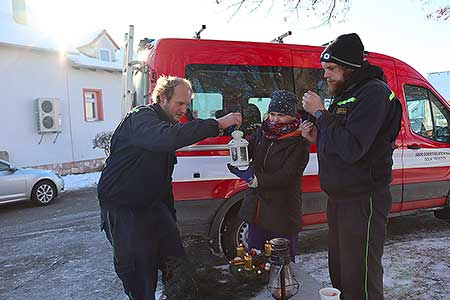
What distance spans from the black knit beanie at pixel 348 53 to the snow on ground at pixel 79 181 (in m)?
10.6

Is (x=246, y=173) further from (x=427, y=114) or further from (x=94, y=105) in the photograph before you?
(x=94, y=105)

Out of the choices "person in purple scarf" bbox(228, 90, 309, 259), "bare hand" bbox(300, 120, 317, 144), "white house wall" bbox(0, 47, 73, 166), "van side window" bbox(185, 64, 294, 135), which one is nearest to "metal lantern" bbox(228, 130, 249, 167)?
"person in purple scarf" bbox(228, 90, 309, 259)

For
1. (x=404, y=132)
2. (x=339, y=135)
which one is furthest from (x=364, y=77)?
(x=404, y=132)

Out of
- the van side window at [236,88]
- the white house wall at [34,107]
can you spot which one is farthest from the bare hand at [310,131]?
the white house wall at [34,107]

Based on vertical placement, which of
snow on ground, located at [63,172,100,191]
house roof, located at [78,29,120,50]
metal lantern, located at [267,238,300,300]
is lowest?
snow on ground, located at [63,172,100,191]

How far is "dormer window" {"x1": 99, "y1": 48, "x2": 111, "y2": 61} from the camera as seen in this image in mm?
16484

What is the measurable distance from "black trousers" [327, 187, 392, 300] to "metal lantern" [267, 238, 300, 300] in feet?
1.03

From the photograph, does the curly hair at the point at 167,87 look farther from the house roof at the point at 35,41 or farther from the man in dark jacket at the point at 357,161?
the house roof at the point at 35,41

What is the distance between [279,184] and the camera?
291 cm

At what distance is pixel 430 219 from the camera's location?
6.17m

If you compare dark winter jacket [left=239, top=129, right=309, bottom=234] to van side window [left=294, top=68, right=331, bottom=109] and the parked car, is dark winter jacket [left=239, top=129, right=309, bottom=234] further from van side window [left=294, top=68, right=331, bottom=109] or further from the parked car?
the parked car

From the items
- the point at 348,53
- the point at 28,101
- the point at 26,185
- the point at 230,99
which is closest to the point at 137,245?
the point at 348,53

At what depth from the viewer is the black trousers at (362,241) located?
7.04 ft

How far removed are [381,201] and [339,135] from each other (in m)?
0.48
